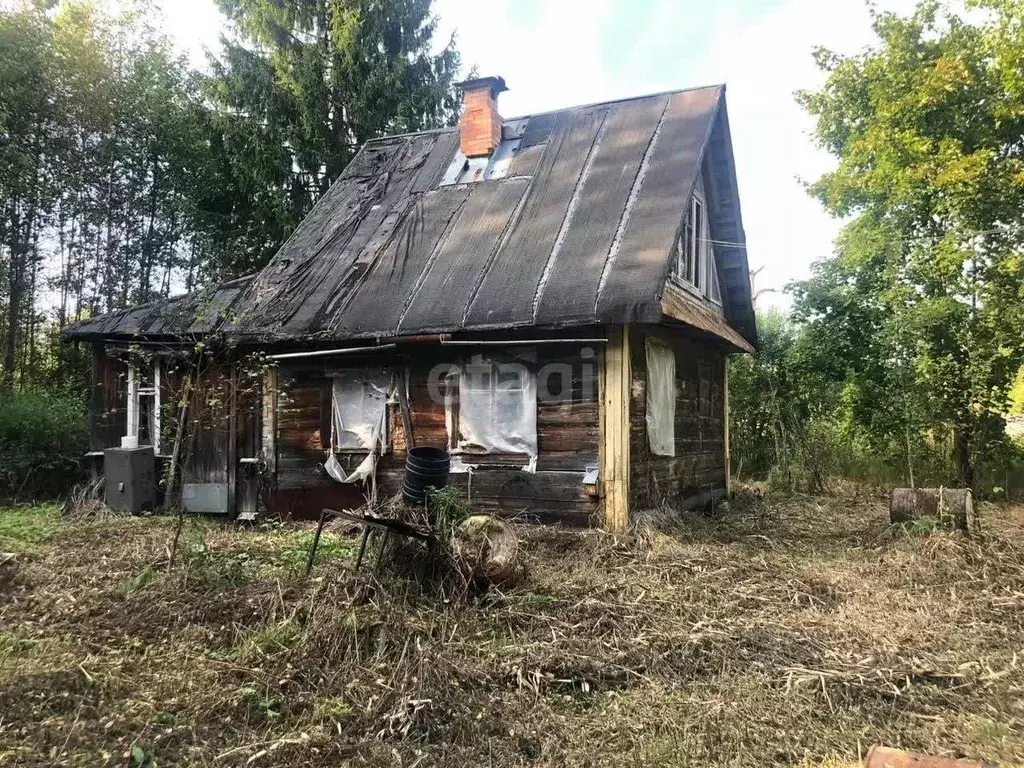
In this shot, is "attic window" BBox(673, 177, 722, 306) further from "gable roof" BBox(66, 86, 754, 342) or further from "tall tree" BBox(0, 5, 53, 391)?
"tall tree" BBox(0, 5, 53, 391)

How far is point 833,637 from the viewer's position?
5047mm

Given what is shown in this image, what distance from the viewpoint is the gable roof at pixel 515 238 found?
27.8 feet

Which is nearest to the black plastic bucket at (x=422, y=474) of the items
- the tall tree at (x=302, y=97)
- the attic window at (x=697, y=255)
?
the attic window at (x=697, y=255)

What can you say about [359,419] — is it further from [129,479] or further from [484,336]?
[129,479]

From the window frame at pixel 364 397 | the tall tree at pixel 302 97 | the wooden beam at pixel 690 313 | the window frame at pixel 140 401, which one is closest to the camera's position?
the wooden beam at pixel 690 313

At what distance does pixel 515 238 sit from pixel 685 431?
389 centimetres

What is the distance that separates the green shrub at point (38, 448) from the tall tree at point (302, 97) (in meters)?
8.48

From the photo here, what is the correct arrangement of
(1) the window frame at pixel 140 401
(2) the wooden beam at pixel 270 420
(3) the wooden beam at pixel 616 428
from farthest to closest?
(1) the window frame at pixel 140 401
(2) the wooden beam at pixel 270 420
(3) the wooden beam at pixel 616 428

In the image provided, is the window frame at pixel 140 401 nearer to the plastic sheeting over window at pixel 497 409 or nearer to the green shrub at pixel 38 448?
the green shrub at pixel 38 448

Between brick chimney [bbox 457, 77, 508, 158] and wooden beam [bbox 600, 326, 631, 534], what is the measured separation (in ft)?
16.4

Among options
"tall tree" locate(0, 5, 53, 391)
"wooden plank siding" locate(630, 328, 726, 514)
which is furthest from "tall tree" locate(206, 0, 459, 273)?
"wooden plank siding" locate(630, 328, 726, 514)

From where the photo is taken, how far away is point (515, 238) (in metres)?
9.63

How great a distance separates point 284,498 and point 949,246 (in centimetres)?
1105

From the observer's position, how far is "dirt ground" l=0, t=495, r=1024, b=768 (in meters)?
3.46
